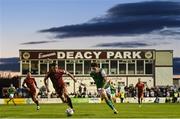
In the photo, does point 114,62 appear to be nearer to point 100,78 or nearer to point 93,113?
point 93,113

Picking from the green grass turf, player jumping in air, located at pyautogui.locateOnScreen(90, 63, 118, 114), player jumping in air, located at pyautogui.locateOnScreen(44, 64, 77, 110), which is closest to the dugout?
the green grass turf

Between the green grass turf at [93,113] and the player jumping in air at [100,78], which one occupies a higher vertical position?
the player jumping in air at [100,78]

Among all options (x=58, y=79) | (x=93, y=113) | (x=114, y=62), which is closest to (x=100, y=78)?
(x=58, y=79)

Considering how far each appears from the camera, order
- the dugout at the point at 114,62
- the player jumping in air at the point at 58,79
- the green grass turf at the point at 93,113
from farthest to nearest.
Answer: the dugout at the point at 114,62 < the player jumping in air at the point at 58,79 < the green grass turf at the point at 93,113

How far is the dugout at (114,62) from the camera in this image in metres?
111

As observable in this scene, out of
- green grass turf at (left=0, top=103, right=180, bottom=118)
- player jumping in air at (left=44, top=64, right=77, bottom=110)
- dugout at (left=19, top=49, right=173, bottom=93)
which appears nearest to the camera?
green grass turf at (left=0, top=103, right=180, bottom=118)

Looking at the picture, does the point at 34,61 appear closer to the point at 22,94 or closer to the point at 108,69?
the point at 108,69

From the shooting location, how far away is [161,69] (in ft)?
365

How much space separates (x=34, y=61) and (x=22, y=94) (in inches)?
1384

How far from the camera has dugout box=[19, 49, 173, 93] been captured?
111m

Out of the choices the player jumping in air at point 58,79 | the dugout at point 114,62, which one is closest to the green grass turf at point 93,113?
the player jumping in air at point 58,79

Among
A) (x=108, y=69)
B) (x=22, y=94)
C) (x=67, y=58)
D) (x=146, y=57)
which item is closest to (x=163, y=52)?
(x=146, y=57)

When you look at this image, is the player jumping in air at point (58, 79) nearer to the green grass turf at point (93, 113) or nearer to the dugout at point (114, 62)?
the green grass turf at point (93, 113)

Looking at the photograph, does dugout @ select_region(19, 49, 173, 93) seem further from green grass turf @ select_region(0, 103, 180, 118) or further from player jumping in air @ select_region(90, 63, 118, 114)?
player jumping in air @ select_region(90, 63, 118, 114)
